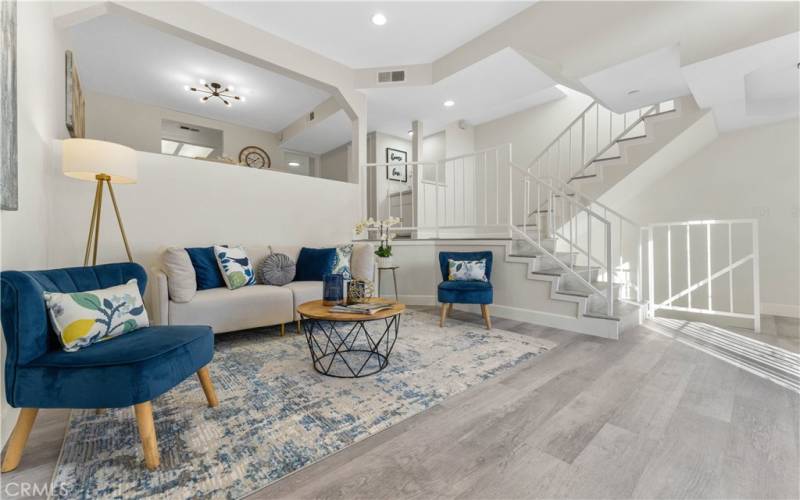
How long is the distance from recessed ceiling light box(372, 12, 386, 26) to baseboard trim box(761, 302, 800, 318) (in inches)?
226

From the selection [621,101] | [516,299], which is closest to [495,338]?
[516,299]

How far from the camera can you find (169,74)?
180 inches

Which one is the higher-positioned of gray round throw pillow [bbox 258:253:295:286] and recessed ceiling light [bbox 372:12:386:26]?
recessed ceiling light [bbox 372:12:386:26]

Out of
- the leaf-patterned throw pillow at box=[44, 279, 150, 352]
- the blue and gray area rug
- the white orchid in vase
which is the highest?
the white orchid in vase

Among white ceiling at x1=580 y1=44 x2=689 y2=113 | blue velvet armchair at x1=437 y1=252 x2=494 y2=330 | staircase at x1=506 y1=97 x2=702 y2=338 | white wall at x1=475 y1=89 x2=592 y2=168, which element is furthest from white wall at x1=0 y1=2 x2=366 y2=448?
white ceiling at x1=580 y1=44 x2=689 y2=113

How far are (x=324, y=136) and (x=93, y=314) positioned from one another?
227 inches

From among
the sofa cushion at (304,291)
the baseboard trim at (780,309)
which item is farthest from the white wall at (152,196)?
the baseboard trim at (780,309)

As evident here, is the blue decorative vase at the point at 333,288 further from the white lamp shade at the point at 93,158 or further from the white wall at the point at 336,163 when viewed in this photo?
the white wall at the point at 336,163

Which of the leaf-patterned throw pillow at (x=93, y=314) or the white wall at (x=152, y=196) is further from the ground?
the white wall at (x=152, y=196)

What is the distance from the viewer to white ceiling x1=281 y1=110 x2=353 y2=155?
5832 mm

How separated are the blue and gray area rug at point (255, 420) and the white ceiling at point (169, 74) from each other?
3750 mm

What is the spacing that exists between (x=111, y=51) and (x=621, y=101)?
20.5 feet

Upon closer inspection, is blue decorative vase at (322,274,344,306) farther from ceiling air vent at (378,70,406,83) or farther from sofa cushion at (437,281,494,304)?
ceiling air vent at (378,70,406,83)

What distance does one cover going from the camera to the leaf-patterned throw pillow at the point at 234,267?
9.94 feet
